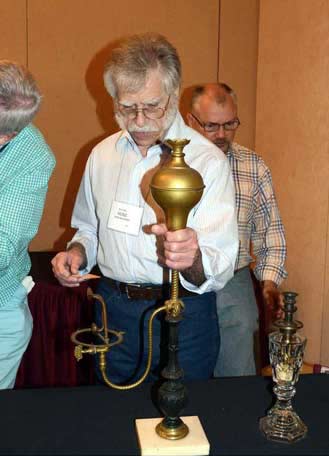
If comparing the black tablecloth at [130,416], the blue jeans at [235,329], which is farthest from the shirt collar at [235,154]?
the black tablecloth at [130,416]

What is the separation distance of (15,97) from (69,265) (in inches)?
18.3

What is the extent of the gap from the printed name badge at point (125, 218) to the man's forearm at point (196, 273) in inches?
10.7

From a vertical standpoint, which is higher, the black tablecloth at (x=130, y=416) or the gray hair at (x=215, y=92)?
the gray hair at (x=215, y=92)

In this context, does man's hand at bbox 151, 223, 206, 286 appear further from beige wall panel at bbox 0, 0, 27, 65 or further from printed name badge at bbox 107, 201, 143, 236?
beige wall panel at bbox 0, 0, 27, 65

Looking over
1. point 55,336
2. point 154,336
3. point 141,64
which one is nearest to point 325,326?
point 55,336

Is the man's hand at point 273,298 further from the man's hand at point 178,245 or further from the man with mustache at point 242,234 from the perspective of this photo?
the man's hand at point 178,245

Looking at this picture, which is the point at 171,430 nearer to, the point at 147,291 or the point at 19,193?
the point at 147,291

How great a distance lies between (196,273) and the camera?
1441 millimetres

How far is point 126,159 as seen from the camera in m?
1.79

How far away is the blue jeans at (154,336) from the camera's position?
1.70 metres

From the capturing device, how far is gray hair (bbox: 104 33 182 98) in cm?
157

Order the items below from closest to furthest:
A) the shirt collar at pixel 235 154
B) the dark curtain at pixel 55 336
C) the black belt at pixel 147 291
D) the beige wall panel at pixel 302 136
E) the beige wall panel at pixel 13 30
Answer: the black belt at pixel 147 291, the shirt collar at pixel 235 154, the dark curtain at pixel 55 336, the beige wall panel at pixel 302 136, the beige wall panel at pixel 13 30

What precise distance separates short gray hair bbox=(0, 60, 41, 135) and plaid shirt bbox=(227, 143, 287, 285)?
1.04 meters

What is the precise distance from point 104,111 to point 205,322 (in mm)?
1989
